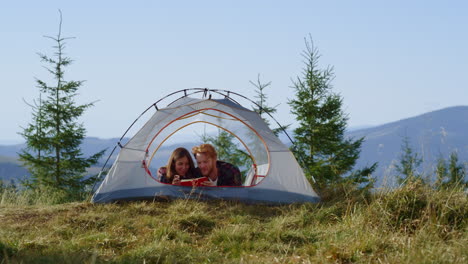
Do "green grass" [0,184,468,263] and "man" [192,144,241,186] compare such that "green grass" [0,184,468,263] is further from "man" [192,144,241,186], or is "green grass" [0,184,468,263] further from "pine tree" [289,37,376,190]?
"pine tree" [289,37,376,190]

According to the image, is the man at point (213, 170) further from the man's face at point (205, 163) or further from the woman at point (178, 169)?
the woman at point (178, 169)

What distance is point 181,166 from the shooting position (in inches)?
351

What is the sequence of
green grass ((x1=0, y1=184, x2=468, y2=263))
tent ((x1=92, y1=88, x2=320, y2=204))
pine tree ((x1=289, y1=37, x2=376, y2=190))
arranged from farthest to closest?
pine tree ((x1=289, y1=37, x2=376, y2=190)) → tent ((x1=92, y1=88, x2=320, y2=204)) → green grass ((x1=0, y1=184, x2=468, y2=263))

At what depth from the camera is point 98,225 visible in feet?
21.9

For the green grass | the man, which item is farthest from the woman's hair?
the green grass

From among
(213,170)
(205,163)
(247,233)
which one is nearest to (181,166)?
(205,163)

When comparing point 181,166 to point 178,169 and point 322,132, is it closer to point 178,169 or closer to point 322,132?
point 178,169

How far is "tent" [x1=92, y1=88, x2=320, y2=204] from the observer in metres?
8.47

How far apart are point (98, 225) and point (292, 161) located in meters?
3.56

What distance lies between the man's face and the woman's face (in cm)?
23

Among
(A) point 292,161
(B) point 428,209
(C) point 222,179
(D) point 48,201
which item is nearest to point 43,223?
(D) point 48,201

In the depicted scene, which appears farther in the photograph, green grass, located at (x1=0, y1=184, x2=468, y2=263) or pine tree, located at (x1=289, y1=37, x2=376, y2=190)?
pine tree, located at (x1=289, y1=37, x2=376, y2=190)

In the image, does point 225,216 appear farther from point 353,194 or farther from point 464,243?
point 464,243

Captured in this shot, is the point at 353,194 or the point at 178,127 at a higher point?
the point at 178,127
